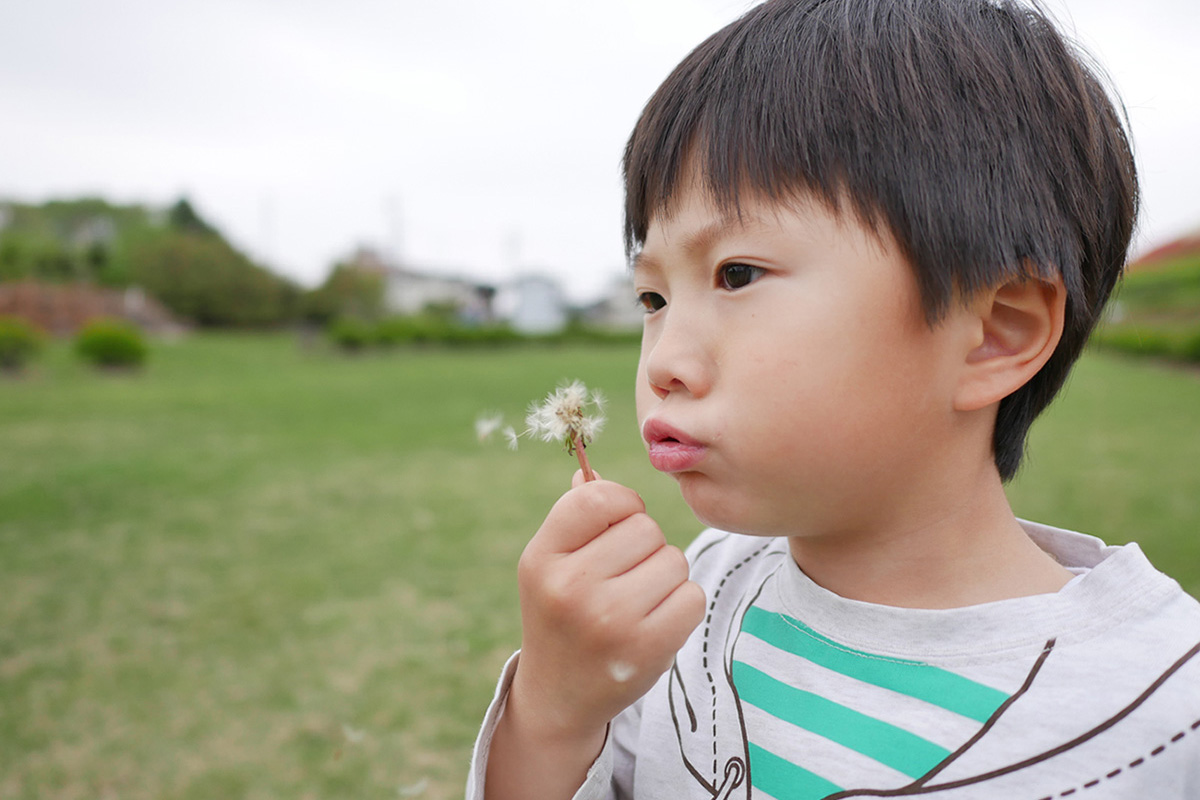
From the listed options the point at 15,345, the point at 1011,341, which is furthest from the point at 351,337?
the point at 1011,341

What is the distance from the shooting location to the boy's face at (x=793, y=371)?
2.80 ft

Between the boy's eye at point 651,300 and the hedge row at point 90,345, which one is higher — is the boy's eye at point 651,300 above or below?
above

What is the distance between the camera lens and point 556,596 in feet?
2.93

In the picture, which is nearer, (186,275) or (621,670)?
(621,670)

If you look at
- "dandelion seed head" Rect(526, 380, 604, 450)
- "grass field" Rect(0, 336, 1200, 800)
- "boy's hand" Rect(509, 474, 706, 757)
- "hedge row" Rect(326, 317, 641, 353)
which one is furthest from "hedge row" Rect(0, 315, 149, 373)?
"boy's hand" Rect(509, 474, 706, 757)

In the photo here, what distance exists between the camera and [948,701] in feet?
3.01

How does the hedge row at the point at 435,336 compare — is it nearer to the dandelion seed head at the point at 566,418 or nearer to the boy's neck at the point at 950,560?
the dandelion seed head at the point at 566,418

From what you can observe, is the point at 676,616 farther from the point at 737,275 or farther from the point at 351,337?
the point at 351,337

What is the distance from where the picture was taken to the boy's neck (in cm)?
99

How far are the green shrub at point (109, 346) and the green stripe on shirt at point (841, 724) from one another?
746 inches

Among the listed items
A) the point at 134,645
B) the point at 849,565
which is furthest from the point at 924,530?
the point at 134,645

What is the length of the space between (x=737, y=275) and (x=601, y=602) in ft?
1.27

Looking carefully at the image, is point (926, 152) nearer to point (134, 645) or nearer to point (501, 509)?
point (134, 645)

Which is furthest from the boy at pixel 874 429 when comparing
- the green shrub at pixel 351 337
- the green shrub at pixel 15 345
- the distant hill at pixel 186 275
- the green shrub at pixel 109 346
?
the distant hill at pixel 186 275
